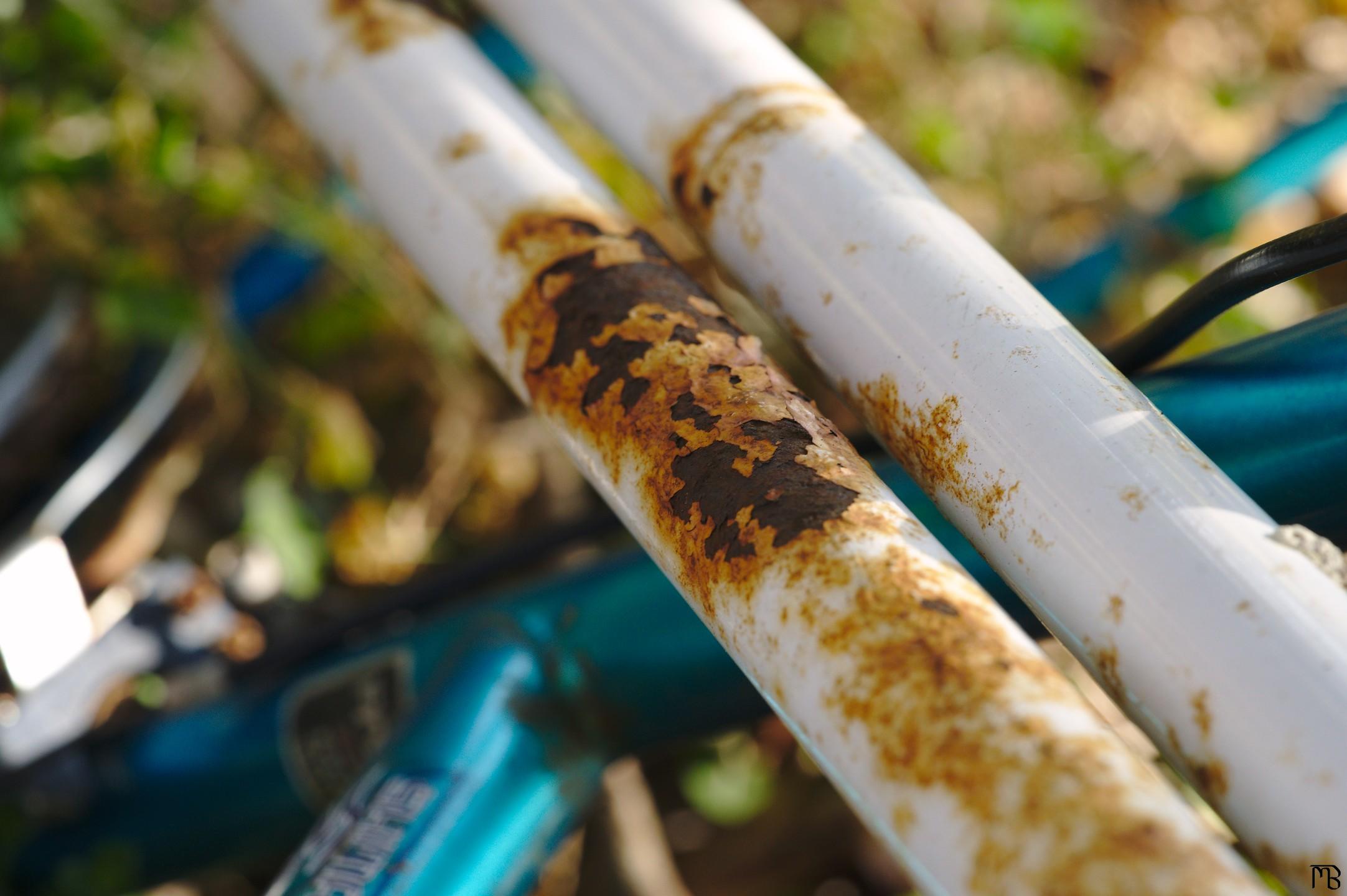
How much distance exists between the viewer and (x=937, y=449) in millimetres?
457

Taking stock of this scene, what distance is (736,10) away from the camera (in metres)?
0.60

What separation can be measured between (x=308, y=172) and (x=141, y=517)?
0.55 meters

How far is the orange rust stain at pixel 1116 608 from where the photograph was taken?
0.38 meters

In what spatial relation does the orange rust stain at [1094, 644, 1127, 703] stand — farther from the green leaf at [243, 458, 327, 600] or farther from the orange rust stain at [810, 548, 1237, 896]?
the green leaf at [243, 458, 327, 600]

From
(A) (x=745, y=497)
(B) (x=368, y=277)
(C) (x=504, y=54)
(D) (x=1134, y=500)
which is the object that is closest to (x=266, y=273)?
(B) (x=368, y=277)

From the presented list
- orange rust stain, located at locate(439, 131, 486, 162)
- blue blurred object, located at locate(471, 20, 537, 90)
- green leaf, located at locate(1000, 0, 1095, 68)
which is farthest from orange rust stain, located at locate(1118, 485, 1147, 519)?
green leaf, located at locate(1000, 0, 1095, 68)

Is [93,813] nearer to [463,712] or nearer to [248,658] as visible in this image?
[248,658]

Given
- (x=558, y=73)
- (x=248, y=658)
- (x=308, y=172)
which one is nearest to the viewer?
(x=558, y=73)

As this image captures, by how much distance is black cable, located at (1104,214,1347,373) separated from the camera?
46 centimetres

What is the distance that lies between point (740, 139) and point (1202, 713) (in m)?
0.35

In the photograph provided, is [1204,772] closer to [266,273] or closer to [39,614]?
[39,614]

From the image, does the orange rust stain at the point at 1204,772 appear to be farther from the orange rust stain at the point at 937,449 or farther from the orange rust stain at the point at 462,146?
the orange rust stain at the point at 462,146

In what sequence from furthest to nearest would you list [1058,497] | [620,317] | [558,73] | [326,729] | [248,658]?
[248,658], [326,729], [558,73], [620,317], [1058,497]

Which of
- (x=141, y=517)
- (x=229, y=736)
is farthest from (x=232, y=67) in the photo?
(x=229, y=736)
